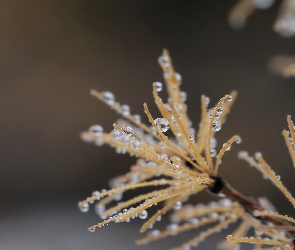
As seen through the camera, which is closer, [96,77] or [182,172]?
[182,172]

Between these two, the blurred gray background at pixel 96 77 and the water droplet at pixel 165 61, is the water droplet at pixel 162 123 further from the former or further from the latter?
the blurred gray background at pixel 96 77

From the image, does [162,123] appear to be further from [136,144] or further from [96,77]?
[96,77]

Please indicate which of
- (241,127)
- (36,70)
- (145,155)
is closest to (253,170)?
(241,127)

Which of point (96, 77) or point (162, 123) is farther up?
point (96, 77)

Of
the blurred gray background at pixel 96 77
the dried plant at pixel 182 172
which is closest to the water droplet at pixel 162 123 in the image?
the dried plant at pixel 182 172

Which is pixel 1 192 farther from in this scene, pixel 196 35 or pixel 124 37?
pixel 196 35

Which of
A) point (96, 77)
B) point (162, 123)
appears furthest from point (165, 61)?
point (96, 77)

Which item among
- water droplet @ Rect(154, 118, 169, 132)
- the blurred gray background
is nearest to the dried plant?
water droplet @ Rect(154, 118, 169, 132)

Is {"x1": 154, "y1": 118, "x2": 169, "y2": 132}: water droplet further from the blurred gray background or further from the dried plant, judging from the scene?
the blurred gray background

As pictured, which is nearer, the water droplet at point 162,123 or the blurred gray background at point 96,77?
the water droplet at point 162,123
